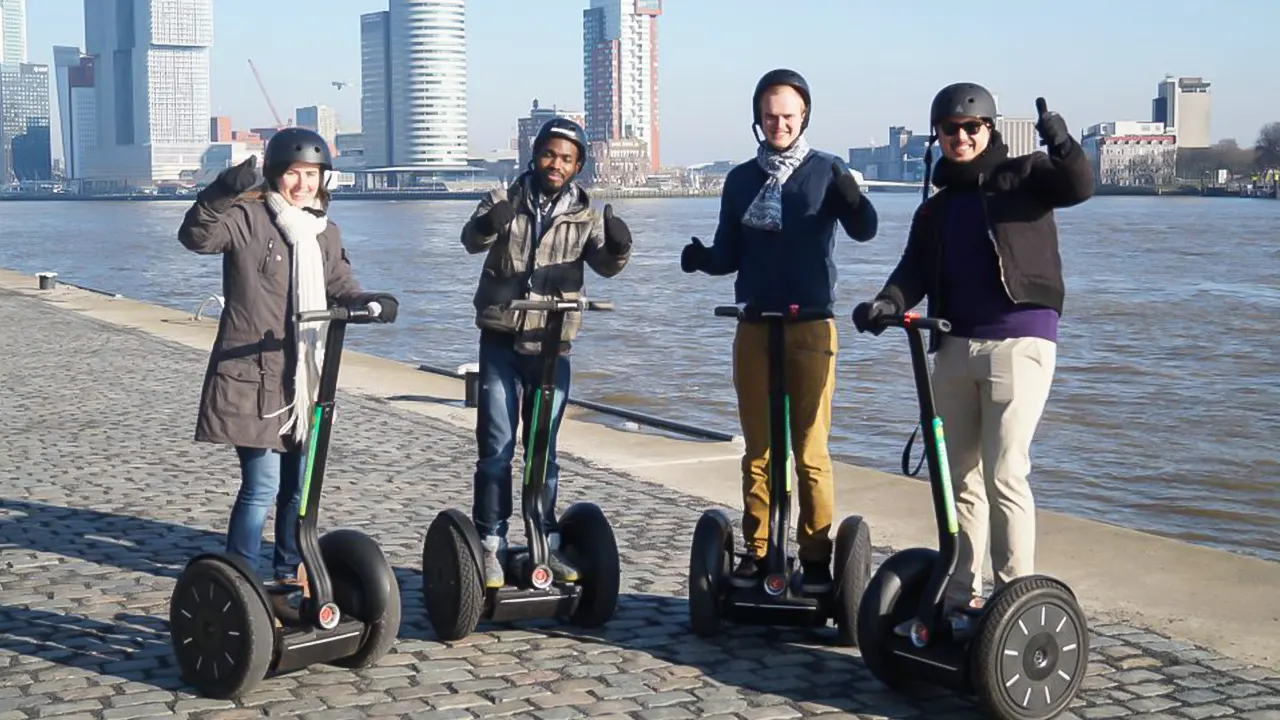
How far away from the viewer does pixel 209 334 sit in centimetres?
1923

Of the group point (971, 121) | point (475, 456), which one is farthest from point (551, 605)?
point (475, 456)

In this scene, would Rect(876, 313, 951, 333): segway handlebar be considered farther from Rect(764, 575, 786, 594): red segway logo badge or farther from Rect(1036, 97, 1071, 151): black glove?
Rect(764, 575, 786, 594): red segway logo badge

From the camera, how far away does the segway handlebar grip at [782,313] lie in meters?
5.49

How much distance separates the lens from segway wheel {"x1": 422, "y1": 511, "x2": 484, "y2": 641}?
5.59 metres

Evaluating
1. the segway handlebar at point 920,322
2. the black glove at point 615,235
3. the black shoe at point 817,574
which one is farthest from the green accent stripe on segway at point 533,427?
the segway handlebar at point 920,322

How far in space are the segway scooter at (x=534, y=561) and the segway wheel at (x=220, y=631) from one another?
29.2 inches

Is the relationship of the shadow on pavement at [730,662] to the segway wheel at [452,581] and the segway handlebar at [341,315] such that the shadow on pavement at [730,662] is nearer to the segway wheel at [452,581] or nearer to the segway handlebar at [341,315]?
the segway wheel at [452,581]

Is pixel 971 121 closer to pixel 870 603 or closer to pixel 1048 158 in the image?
Answer: pixel 1048 158

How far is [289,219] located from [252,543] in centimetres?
117

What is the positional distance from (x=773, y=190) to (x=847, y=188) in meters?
0.27

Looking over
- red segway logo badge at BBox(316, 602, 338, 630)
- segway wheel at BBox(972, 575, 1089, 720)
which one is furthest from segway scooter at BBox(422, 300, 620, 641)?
segway wheel at BBox(972, 575, 1089, 720)

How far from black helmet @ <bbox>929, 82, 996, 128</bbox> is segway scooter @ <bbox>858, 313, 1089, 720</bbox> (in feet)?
2.13

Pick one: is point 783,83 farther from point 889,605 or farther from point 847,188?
point 889,605

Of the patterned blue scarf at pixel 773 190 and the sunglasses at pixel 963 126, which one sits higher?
the sunglasses at pixel 963 126
